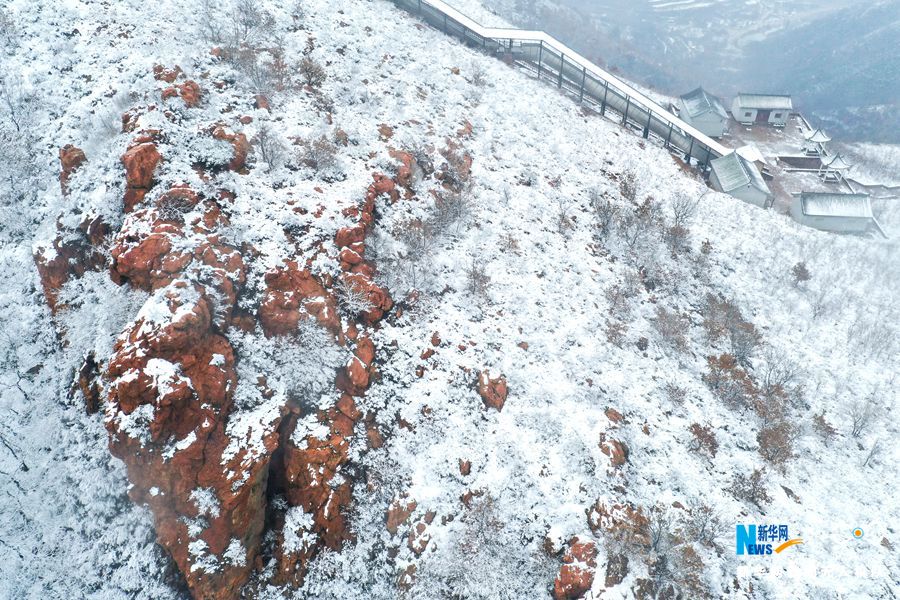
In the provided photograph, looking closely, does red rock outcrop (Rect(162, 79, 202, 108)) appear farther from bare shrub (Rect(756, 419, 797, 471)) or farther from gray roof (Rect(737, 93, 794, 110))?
gray roof (Rect(737, 93, 794, 110))

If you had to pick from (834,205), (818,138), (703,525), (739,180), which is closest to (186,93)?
(703,525)

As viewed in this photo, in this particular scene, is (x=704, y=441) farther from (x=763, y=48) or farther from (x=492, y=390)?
(x=763, y=48)

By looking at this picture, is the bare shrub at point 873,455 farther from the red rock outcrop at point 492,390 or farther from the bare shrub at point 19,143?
the bare shrub at point 19,143

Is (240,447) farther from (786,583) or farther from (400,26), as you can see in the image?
(400,26)

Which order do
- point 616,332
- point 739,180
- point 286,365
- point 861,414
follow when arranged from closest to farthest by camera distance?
1. point 286,365
2. point 861,414
3. point 616,332
4. point 739,180

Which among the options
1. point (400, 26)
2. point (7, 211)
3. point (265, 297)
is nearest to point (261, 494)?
point (265, 297)
